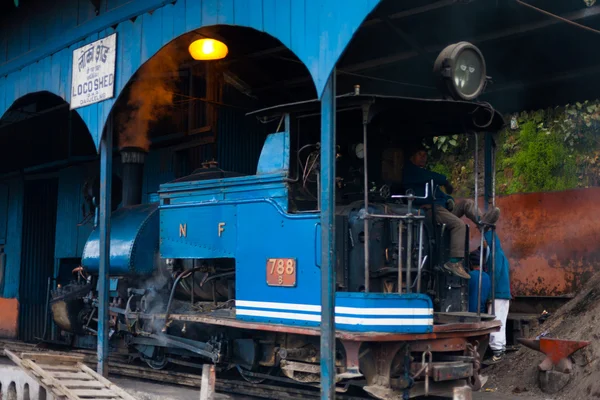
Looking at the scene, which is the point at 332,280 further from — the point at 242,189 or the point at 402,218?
the point at 242,189

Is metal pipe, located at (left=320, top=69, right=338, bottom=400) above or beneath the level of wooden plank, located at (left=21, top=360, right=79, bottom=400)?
above

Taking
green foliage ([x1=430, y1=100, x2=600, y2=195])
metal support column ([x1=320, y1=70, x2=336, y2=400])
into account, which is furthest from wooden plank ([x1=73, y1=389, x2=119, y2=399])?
green foliage ([x1=430, y1=100, x2=600, y2=195])

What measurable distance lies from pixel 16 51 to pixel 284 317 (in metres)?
7.10

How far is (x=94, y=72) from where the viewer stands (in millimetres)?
9320

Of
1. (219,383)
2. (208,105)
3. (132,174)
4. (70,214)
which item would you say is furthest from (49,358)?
(70,214)

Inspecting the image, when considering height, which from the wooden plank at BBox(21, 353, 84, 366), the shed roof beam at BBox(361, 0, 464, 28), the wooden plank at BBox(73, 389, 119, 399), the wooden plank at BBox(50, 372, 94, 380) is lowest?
the wooden plank at BBox(73, 389, 119, 399)

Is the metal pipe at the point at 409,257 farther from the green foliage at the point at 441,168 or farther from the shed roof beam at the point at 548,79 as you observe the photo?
the green foliage at the point at 441,168

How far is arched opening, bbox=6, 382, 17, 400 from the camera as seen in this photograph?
30.9 ft

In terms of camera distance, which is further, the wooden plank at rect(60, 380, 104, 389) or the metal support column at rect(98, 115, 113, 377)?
the metal support column at rect(98, 115, 113, 377)

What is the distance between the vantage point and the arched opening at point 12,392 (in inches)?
371

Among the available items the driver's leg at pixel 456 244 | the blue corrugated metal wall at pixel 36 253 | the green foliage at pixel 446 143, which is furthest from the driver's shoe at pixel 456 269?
the blue corrugated metal wall at pixel 36 253

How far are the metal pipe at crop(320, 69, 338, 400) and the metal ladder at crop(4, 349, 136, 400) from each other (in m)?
2.41

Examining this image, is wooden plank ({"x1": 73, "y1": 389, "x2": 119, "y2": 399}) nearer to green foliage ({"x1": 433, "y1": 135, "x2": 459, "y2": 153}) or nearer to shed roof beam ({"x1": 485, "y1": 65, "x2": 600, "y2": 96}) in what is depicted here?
shed roof beam ({"x1": 485, "y1": 65, "x2": 600, "y2": 96})

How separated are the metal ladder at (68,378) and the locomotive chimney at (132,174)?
2659 millimetres
